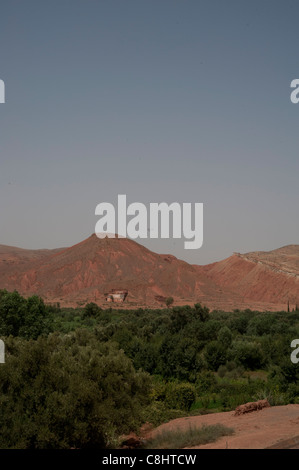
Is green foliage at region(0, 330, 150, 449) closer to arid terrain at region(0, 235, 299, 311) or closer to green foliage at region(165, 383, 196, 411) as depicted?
green foliage at region(165, 383, 196, 411)

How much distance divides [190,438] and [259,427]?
85.5 inches

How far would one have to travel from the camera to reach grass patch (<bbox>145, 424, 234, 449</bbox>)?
461 inches

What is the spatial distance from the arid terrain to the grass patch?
220 ft

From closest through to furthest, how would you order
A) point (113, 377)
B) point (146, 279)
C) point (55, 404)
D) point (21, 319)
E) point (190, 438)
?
1. point (55, 404)
2. point (190, 438)
3. point (113, 377)
4. point (21, 319)
5. point (146, 279)

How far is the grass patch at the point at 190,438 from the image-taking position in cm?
1171

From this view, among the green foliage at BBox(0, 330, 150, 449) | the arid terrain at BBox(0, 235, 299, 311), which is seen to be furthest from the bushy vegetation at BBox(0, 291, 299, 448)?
the arid terrain at BBox(0, 235, 299, 311)

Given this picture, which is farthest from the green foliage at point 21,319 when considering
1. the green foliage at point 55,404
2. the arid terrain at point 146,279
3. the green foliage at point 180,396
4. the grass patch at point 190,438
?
the arid terrain at point 146,279

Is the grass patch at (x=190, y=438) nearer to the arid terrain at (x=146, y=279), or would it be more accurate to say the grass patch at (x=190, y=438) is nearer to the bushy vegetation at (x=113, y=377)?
the bushy vegetation at (x=113, y=377)

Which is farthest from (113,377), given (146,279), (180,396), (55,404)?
(146,279)

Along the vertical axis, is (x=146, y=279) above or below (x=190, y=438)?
above

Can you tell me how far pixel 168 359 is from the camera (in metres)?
26.3

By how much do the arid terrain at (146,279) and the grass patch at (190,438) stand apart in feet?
220

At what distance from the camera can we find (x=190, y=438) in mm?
11914

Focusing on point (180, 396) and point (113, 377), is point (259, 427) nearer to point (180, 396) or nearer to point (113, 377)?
point (113, 377)
